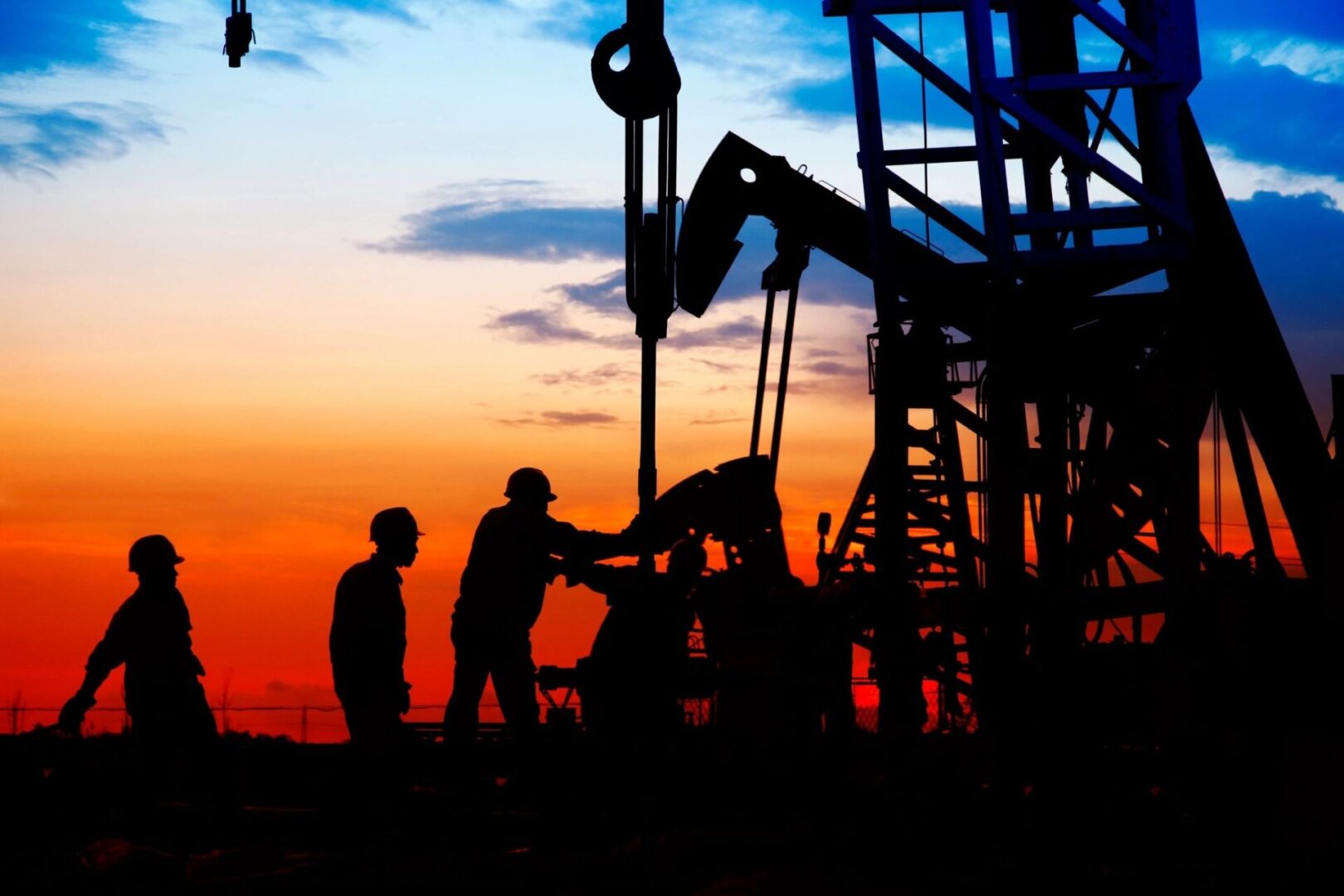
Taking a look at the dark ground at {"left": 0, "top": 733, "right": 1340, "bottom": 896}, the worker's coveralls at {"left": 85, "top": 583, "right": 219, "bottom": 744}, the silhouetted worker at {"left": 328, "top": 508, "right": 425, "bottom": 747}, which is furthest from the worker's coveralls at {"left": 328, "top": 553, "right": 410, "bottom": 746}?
the worker's coveralls at {"left": 85, "top": 583, "right": 219, "bottom": 744}

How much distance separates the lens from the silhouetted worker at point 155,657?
10.8 m

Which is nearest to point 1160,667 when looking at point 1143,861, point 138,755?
point 1143,861

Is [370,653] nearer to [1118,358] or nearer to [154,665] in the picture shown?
[154,665]

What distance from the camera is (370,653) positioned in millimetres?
10211

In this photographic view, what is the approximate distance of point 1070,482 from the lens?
16984mm

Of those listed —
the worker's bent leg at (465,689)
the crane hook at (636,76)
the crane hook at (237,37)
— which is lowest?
the worker's bent leg at (465,689)

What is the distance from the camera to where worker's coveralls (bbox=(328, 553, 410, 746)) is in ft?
33.5

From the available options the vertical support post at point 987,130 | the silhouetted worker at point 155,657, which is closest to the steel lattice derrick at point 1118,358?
the vertical support post at point 987,130

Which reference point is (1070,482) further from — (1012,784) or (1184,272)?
(1012,784)

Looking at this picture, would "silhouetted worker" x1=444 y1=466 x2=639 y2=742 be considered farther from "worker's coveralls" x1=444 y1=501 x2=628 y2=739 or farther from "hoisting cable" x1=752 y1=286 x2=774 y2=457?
"hoisting cable" x1=752 y1=286 x2=774 y2=457

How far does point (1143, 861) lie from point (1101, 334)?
587cm

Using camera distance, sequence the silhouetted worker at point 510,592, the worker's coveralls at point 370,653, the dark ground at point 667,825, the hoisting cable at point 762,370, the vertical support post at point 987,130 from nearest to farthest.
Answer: the dark ground at point 667,825 → the worker's coveralls at point 370,653 → the silhouetted worker at point 510,592 → the vertical support post at point 987,130 → the hoisting cable at point 762,370

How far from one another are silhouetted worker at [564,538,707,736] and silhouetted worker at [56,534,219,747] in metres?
2.54

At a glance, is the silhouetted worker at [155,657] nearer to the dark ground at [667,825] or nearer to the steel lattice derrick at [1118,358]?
the dark ground at [667,825]
